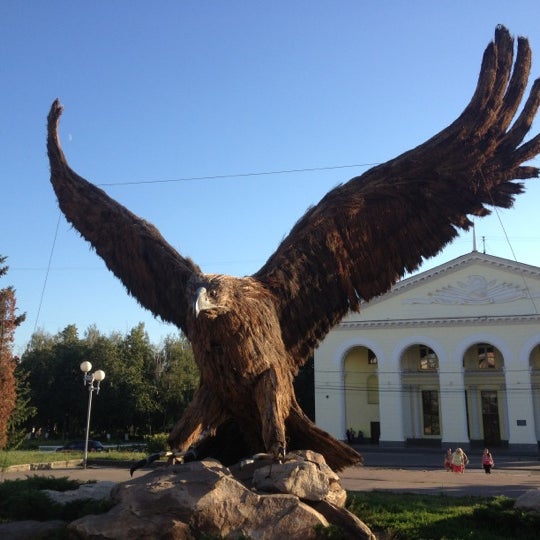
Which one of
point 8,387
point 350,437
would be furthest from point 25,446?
point 350,437

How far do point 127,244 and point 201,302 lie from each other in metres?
A: 2.45

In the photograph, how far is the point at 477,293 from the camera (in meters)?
36.1

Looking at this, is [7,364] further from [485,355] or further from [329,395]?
[485,355]

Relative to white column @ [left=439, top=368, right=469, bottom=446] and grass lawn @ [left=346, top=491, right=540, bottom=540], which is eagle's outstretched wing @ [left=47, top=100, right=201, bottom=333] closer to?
grass lawn @ [left=346, top=491, right=540, bottom=540]

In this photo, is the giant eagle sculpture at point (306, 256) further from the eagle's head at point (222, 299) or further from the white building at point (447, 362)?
the white building at point (447, 362)

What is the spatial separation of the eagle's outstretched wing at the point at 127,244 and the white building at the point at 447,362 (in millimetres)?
27817

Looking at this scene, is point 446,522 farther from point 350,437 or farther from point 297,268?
point 350,437

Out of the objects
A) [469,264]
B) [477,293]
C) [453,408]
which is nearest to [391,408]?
[453,408]

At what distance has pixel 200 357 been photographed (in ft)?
20.4

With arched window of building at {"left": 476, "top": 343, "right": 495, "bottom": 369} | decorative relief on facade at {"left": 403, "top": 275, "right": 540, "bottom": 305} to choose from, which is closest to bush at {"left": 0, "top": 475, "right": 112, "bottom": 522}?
decorative relief on facade at {"left": 403, "top": 275, "right": 540, "bottom": 305}

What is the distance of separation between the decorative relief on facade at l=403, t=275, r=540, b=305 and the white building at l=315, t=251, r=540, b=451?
0.20 ft

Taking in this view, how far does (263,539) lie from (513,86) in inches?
222

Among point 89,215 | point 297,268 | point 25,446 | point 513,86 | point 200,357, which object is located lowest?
point 25,446

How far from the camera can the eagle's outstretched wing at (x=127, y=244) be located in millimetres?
7477
